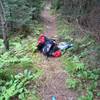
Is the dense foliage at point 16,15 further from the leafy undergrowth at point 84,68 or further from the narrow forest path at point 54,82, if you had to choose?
the narrow forest path at point 54,82

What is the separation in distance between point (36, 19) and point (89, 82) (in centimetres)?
869

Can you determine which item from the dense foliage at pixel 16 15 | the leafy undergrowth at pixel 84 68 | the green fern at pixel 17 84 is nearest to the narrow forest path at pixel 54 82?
the leafy undergrowth at pixel 84 68

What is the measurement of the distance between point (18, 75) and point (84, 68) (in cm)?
186

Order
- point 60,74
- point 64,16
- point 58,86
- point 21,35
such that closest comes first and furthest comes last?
point 58,86 < point 60,74 < point 21,35 < point 64,16

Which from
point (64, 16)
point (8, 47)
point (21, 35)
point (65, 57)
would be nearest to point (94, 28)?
point (65, 57)

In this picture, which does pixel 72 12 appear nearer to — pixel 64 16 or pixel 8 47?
pixel 64 16

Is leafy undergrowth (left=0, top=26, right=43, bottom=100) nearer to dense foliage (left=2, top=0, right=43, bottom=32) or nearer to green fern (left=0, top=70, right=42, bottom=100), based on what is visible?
green fern (left=0, top=70, right=42, bottom=100)

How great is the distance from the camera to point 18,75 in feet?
19.1

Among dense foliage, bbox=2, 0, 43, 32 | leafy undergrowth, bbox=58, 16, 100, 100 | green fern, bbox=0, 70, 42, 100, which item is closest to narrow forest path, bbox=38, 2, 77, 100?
leafy undergrowth, bbox=58, 16, 100, 100

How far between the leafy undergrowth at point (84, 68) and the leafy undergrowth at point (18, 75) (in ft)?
3.01

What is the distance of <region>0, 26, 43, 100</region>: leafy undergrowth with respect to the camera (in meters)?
5.37

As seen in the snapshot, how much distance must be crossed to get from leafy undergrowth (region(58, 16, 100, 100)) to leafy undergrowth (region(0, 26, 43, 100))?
918mm

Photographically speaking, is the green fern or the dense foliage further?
the dense foliage

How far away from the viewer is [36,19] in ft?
45.3
